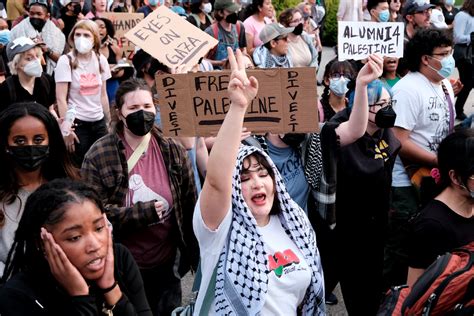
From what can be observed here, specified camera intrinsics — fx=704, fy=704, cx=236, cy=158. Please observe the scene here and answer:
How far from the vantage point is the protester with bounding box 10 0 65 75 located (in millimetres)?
8141

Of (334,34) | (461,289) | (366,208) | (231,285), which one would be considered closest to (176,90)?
(231,285)

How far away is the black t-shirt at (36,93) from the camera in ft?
18.9

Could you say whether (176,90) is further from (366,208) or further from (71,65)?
(71,65)

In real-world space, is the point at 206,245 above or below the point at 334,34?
above

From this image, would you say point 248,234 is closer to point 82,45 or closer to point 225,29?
point 82,45

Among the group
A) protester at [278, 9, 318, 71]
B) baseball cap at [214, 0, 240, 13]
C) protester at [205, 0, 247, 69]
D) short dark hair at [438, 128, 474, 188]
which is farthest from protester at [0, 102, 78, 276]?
baseball cap at [214, 0, 240, 13]

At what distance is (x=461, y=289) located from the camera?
2332 millimetres

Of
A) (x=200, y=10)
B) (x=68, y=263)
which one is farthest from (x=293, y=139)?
(x=200, y=10)

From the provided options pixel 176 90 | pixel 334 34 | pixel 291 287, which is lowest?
pixel 334 34

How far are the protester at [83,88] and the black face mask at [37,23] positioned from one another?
1.75m

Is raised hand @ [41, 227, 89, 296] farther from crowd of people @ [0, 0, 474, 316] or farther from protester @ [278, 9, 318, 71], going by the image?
protester @ [278, 9, 318, 71]

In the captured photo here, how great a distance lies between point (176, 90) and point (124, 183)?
585mm

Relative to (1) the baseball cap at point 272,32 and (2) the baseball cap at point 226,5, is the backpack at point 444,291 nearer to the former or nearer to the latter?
(1) the baseball cap at point 272,32

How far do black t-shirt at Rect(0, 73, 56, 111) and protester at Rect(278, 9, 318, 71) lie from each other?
3290mm
